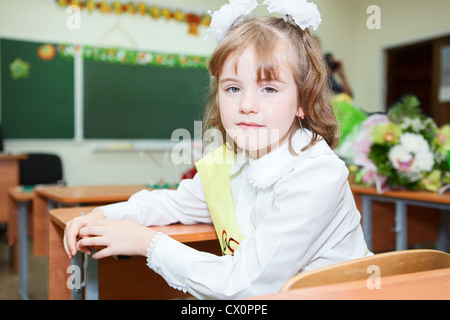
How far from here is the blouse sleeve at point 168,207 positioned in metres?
1.08

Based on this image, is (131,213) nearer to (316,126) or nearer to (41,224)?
(316,126)

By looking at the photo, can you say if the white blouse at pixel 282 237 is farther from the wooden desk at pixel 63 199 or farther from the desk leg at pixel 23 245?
the desk leg at pixel 23 245

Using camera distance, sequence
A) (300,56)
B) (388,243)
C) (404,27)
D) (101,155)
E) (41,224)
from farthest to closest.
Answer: (404,27), (101,155), (388,243), (41,224), (300,56)

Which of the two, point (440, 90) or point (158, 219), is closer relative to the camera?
point (158, 219)

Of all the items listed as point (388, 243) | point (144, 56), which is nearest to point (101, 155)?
point (144, 56)

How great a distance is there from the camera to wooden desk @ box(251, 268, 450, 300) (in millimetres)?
534

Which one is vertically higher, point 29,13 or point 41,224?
point 29,13

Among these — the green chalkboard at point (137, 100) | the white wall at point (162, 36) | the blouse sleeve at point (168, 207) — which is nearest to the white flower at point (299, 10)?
the blouse sleeve at point (168, 207)

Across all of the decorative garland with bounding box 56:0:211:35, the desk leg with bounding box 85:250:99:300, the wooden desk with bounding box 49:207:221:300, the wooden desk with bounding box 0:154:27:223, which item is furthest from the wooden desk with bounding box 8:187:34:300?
the decorative garland with bounding box 56:0:211:35

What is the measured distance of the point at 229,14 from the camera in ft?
3.14

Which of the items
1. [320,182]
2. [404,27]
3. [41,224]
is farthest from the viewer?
[404,27]

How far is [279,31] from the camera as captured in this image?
2.95 feet

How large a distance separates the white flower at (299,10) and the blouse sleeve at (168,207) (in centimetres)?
47

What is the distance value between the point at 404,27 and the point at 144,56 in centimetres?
317
